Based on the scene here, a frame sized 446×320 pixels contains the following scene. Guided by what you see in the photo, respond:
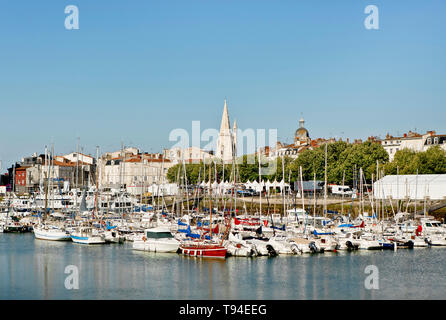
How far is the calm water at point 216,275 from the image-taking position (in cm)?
2551

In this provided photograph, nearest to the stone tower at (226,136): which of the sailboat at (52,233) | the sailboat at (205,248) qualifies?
the sailboat at (52,233)

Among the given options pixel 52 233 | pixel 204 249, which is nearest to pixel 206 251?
pixel 204 249

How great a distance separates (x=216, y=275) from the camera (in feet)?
96.8

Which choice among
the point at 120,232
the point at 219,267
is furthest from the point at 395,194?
the point at 219,267

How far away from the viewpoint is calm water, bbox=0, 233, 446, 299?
25.5 metres

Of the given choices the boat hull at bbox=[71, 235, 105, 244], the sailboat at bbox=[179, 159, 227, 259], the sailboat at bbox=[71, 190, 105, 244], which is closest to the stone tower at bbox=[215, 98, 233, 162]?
the sailboat at bbox=[71, 190, 105, 244]

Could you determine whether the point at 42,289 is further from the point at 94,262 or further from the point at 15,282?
the point at 94,262

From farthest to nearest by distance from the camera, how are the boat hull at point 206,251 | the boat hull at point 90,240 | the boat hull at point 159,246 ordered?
the boat hull at point 90,240, the boat hull at point 159,246, the boat hull at point 206,251

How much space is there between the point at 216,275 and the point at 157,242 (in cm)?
933

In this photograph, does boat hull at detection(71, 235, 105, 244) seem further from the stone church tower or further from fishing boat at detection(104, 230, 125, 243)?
the stone church tower

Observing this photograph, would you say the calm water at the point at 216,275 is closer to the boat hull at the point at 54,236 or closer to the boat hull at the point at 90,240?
the boat hull at the point at 90,240

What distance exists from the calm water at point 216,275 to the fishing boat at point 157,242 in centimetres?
69

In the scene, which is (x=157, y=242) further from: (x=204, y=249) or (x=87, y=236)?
(x=87, y=236)
